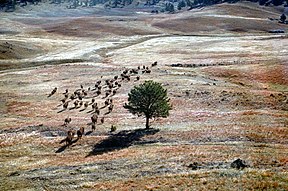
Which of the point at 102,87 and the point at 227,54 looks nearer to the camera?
the point at 102,87

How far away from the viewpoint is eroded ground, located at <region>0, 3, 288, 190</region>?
33.6m

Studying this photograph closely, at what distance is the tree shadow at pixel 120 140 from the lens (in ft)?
140

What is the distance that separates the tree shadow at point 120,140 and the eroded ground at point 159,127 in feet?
0.37

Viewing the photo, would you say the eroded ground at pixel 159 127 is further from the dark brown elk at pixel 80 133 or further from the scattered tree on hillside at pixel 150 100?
the scattered tree on hillside at pixel 150 100

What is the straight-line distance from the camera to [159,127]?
48.9 m

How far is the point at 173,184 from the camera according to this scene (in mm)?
31281

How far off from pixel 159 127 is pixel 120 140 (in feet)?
19.3

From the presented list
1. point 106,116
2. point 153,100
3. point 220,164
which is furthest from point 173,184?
point 106,116

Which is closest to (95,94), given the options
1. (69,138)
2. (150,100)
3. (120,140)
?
(150,100)

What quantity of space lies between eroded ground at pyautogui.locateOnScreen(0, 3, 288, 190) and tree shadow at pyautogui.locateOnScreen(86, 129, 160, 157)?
0.37 feet

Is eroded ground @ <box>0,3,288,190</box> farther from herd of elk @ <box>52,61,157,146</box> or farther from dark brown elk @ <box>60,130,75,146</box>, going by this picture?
herd of elk @ <box>52,61,157,146</box>

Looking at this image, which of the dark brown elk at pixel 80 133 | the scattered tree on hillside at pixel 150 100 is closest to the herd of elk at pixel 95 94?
the dark brown elk at pixel 80 133

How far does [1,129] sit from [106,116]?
1367 centimetres

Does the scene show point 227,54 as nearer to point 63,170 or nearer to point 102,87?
point 102,87
